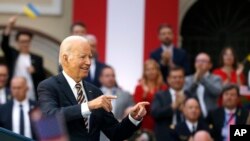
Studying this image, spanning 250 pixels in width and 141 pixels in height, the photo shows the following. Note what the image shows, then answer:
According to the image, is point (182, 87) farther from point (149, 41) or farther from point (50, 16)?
point (50, 16)

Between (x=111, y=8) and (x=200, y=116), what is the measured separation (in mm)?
3850

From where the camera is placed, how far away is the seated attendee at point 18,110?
10.7m

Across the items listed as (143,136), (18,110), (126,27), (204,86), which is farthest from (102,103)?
(126,27)

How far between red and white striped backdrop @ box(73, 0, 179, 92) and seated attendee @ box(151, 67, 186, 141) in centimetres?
260

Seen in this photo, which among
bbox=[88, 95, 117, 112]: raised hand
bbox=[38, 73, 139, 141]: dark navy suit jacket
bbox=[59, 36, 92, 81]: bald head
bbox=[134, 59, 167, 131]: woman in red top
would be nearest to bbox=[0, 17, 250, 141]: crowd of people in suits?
bbox=[134, 59, 167, 131]: woman in red top

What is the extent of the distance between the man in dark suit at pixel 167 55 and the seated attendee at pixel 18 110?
195 cm

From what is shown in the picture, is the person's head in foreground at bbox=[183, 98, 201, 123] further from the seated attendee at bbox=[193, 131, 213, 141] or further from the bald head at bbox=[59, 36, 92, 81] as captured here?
the bald head at bbox=[59, 36, 92, 81]

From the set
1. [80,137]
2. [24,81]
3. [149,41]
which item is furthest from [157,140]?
[80,137]

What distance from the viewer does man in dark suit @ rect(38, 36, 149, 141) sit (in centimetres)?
653

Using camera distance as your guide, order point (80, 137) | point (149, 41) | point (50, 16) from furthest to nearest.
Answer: point (50, 16)
point (149, 41)
point (80, 137)

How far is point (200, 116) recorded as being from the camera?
11281mm

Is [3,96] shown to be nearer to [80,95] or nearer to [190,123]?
[190,123]

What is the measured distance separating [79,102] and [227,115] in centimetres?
486

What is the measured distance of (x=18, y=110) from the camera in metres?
11.0
